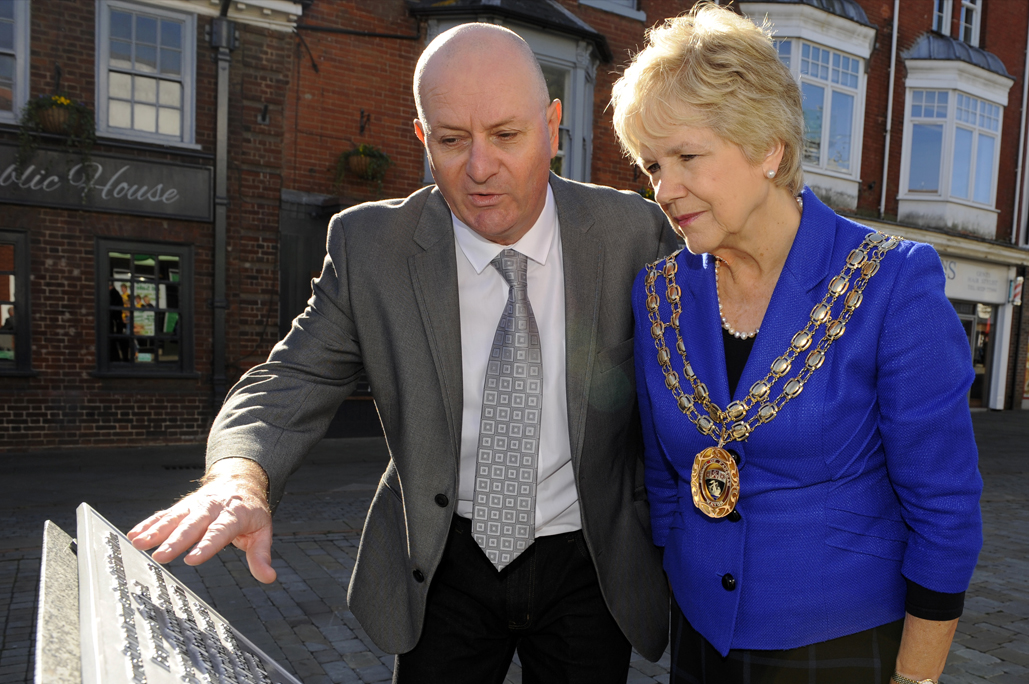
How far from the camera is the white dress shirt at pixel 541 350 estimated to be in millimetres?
1928

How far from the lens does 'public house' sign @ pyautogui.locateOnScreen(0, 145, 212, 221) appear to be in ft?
30.4

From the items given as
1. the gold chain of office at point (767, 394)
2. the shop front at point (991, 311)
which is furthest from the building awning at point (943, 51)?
the gold chain of office at point (767, 394)

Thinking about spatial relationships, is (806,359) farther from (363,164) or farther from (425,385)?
(363,164)

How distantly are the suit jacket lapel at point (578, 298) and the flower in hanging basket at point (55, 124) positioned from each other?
9268 mm

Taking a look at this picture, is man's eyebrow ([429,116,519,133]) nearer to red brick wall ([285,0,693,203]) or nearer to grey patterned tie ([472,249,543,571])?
grey patterned tie ([472,249,543,571])

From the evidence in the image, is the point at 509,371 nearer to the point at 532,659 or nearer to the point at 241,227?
the point at 532,659

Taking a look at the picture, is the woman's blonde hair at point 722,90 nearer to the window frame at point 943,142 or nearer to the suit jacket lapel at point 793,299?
the suit jacket lapel at point 793,299

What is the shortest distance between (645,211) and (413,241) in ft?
2.23

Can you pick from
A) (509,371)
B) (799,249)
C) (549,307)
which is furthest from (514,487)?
(799,249)

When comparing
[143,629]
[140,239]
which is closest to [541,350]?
[143,629]

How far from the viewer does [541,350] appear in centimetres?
192

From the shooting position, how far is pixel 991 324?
1908 cm

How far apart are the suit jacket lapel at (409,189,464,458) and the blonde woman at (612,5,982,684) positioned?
49 cm

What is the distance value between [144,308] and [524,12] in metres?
6.81
